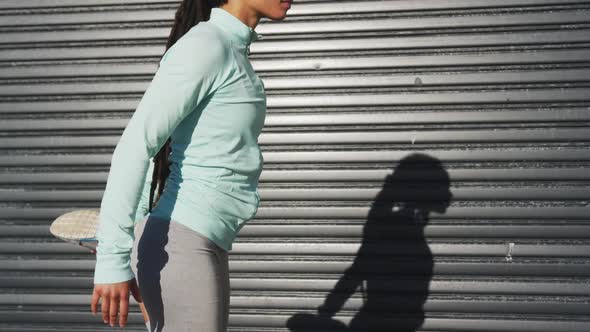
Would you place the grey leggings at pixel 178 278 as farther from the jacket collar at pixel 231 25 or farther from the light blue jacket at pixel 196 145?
the jacket collar at pixel 231 25

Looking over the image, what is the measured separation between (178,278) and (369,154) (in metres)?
2.76

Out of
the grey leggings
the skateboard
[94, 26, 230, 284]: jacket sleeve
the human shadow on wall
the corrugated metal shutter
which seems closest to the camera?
[94, 26, 230, 284]: jacket sleeve

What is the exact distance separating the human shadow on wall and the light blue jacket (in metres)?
2.54

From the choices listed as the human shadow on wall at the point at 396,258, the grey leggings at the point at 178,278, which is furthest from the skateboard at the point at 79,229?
the human shadow on wall at the point at 396,258

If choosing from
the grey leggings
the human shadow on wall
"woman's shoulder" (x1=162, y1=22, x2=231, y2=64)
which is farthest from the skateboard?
the human shadow on wall

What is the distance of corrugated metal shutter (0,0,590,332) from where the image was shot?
462 cm

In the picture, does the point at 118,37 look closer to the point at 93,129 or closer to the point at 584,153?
the point at 93,129

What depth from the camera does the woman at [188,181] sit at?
2.05m

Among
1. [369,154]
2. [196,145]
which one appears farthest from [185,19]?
[369,154]

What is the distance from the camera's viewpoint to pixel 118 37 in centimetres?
496

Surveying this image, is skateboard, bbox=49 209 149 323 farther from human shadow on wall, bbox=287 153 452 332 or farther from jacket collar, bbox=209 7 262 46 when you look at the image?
human shadow on wall, bbox=287 153 452 332

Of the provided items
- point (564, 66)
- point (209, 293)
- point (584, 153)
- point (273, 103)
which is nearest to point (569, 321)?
point (584, 153)

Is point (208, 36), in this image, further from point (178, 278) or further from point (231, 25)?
point (178, 278)

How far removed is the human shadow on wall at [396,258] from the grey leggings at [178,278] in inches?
106
